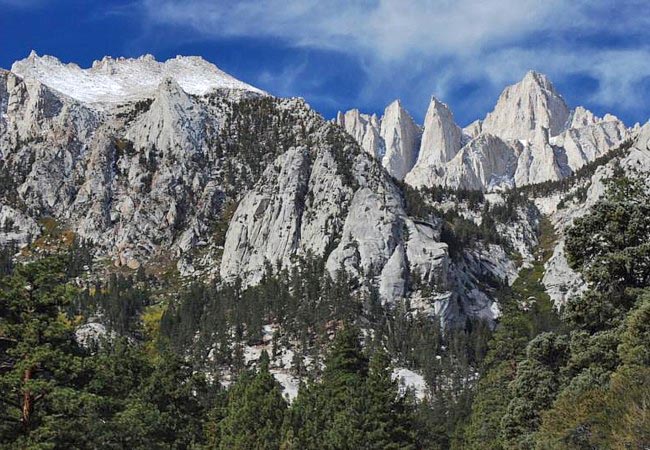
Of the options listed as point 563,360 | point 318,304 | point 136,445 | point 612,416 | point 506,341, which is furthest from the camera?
point 318,304

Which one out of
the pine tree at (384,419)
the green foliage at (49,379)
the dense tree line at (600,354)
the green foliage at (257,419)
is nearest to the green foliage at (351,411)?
the pine tree at (384,419)

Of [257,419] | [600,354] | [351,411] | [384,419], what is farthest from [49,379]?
[384,419]

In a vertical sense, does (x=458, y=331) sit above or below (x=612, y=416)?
above

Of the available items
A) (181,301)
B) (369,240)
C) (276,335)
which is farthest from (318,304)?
(181,301)

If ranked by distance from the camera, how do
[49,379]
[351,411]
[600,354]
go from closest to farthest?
[49,379] → [600,354] → [351,411]

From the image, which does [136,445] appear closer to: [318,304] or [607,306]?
[607,306]

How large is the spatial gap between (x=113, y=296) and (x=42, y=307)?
16773cm

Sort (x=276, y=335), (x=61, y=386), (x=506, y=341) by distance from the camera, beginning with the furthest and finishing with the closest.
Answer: (x=276, y=335) < (x=506, y=341) < (x=61, y=386)

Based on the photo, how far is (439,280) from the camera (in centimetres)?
18475

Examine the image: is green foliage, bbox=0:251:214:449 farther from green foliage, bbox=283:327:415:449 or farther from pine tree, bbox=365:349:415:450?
pine tree, bbox=365:349:415:450

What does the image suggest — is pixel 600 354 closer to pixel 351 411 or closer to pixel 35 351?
pixel 351 411

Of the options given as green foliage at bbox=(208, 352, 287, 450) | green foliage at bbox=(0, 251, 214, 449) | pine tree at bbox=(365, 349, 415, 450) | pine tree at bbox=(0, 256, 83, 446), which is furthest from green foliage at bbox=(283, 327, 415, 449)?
pine tree at bbox=(0, 256, 83, 446)

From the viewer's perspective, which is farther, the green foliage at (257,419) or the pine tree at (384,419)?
the green foliage at (257,419)

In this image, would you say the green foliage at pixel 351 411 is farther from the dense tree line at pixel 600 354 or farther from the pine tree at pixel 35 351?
the pine tree at pixel 35 351
